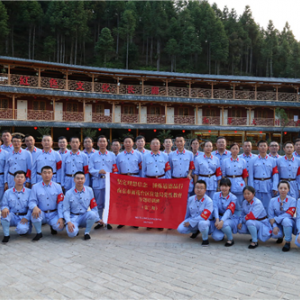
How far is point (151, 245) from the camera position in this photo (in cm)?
510

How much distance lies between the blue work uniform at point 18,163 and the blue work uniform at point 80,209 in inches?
73.9

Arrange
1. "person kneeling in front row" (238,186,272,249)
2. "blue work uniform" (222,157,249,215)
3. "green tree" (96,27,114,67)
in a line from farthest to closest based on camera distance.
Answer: "green tree" (96,27,114,67), "blue work uniform" (222,157,249,215), "person kneeling in front row" (238,186,272,249)

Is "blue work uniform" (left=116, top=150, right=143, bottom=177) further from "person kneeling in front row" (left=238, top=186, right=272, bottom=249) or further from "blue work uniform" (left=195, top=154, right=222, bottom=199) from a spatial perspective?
"person kneeling in front row" (left=238, top=186, right=272, bottom=249)

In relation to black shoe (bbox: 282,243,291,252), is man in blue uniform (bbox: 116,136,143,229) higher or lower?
higher

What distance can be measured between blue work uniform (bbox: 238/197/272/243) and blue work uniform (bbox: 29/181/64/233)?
3.64 meters

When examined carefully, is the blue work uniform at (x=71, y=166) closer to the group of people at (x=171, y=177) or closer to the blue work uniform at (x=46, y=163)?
the group of people at (x=171, y=177)

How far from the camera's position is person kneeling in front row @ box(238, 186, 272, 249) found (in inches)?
199

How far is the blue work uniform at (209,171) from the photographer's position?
6.31 m

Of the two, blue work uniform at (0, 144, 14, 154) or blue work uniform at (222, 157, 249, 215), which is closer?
blue work uniform at (222, 157, 249, 215)

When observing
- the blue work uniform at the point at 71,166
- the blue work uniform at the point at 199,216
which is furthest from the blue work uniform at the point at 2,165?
the blue work uniform at the point at 199,216

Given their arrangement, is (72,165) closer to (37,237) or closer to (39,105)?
(37,237)

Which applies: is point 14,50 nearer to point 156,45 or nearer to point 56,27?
point 56,27

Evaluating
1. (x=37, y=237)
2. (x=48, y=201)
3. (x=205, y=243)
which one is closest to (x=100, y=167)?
(x=48, y=201)

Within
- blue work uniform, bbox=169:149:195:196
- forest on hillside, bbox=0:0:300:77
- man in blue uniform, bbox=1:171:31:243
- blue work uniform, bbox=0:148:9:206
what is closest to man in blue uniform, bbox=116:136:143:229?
blue work uniform, bbox=169:149:195:196
